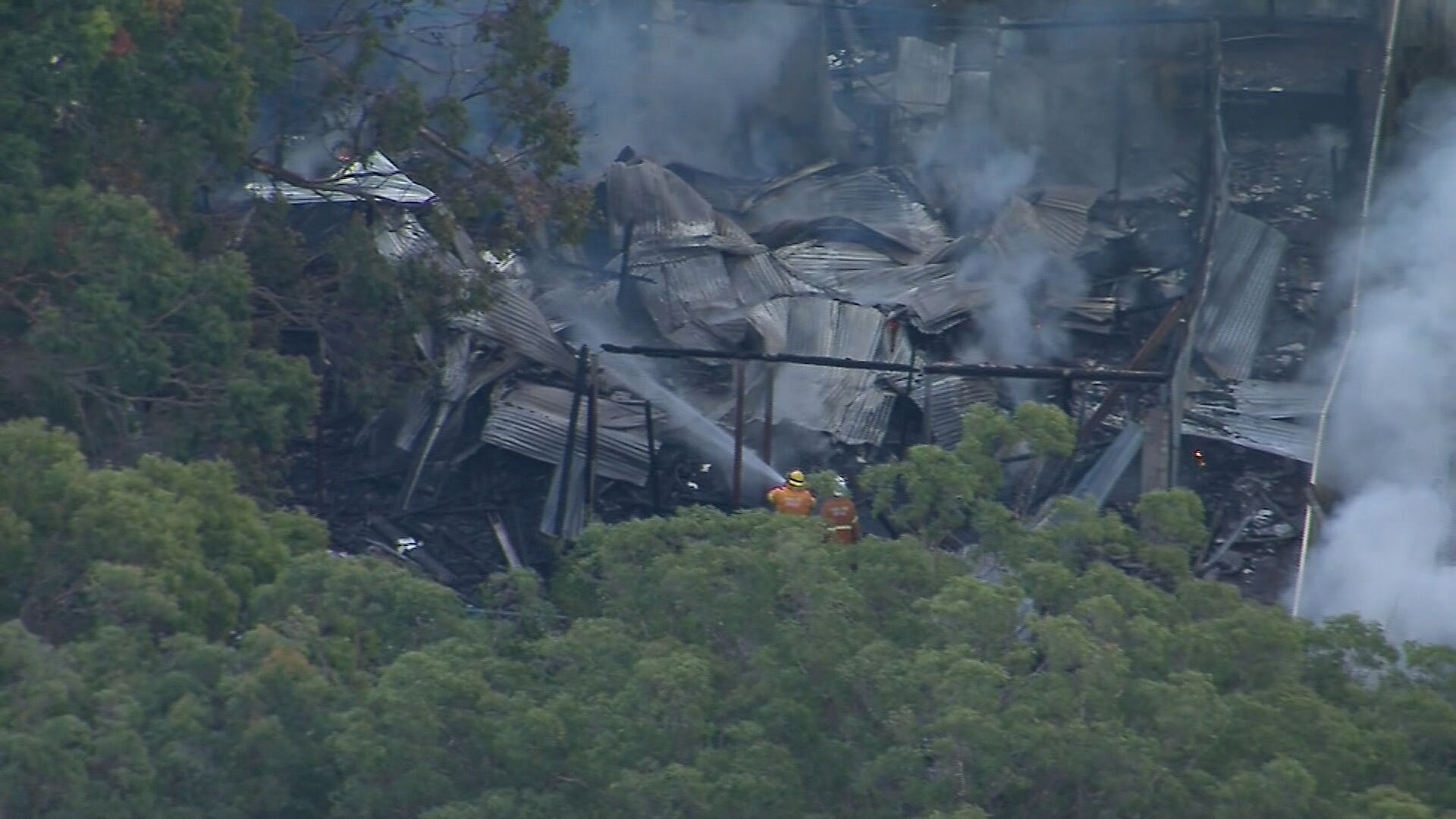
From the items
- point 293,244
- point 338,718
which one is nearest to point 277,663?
point 338,718

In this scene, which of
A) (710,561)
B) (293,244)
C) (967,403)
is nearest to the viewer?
(710,561)

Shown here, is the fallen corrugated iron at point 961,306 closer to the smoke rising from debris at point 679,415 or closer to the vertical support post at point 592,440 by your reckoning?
the smoke rising from debris at point 679,415

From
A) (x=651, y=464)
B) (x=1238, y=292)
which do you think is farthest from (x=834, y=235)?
(x=651, y=464)

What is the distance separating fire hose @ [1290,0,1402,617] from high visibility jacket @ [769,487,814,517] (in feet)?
8.95

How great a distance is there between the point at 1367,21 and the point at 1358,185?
327cm

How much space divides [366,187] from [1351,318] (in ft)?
25.8

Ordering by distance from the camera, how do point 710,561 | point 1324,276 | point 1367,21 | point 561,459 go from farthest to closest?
point 1367,21, point 1324,276, point 561,459, point 710,561

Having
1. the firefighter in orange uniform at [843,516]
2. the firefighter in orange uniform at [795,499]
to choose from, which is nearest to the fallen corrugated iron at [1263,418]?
the firefighter in orange uniform at [843,516]

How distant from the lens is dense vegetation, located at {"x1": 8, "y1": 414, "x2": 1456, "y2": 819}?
5.98 meters

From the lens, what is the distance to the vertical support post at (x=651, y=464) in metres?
12.3

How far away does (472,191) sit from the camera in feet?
40.1

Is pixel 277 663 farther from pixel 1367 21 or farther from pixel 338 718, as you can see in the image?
pixel 1367 21

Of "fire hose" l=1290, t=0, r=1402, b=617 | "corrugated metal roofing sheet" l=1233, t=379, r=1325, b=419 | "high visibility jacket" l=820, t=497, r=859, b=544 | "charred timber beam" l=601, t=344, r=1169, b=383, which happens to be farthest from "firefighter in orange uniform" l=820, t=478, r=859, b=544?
"corrugated metal roofing sheet" l=1233, t=379, r=1325, b=419

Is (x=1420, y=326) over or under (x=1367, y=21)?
under
